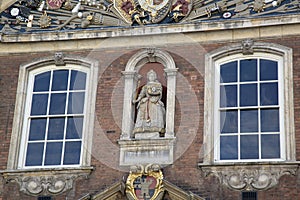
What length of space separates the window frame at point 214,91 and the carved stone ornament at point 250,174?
13 cm

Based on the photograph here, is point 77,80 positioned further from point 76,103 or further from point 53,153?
point 53,153

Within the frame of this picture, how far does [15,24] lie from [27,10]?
1.43 feet

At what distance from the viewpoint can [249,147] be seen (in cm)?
1554

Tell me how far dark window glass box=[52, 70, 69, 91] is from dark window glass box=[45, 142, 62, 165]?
1295mm

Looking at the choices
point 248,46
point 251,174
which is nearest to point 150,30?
point 248,46

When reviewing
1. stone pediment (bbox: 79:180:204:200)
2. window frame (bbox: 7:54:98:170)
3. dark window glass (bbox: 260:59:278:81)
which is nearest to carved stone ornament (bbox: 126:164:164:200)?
stone pediment (bbox: 79:180:204:200)

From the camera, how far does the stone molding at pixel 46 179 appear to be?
15719 mm

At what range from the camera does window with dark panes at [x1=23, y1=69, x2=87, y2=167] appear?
16.3 m

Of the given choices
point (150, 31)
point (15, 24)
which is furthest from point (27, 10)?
point (150, 31)

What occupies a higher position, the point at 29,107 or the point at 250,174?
the point at 29,107

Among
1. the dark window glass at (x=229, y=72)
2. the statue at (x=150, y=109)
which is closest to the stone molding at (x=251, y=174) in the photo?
the statue at (x=150, y=109)

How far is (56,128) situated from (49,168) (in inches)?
40.7

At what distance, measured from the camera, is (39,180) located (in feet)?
52.0

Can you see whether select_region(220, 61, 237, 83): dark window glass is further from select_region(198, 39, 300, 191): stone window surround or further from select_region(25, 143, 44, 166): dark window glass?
select_region(25, 143, 44, 166): dark window glass
